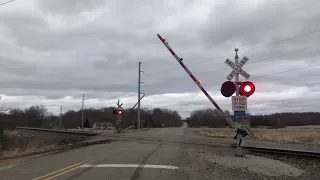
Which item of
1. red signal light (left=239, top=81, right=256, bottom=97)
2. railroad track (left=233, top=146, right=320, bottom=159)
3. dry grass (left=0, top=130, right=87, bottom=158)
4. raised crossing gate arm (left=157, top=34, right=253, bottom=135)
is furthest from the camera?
dry grass (left=0, top=130, right=87, bottom=158)

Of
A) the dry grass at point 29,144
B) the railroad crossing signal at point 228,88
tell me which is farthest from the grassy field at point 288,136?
the railroad crossing signal at point 228,88

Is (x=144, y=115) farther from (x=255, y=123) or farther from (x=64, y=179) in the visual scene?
(x=64, y=179)

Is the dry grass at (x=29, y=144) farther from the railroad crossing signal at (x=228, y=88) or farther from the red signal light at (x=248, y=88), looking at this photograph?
the red signal light at (x=248, y=88)

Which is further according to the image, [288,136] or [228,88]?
[288,136]

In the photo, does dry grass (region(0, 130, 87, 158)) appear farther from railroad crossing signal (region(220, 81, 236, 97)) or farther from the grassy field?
the grassy field

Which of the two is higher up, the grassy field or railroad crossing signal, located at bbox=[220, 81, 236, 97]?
railroad crossing signal, located at bbox=[220, 81, 236, 97]

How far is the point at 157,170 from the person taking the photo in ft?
43.7

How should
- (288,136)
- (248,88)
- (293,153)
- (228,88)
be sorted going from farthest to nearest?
(288,136) → (293,153) → (228,88) → (248,88)

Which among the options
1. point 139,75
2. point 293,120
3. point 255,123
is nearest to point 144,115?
point 255,123

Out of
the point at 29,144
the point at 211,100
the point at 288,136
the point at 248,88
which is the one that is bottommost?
the point at 29,144

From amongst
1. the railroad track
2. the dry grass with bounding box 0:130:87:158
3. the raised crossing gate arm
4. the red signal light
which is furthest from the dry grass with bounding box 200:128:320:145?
the red signal light

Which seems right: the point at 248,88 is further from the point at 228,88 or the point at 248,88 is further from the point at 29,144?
the point at 29,144

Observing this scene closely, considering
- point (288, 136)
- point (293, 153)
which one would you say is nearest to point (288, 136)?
point (288, 136)

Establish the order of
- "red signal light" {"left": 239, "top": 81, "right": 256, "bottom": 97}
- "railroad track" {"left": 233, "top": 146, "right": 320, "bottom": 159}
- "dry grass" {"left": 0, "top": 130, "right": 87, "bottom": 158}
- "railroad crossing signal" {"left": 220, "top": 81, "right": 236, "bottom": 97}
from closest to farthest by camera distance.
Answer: "red signal light" {"left": 239, "top": 81, "right": 256, "bottom": 97}
"railroad crossing signal" {"left": 220, "top": 81, "right": 236, "bottom": 97}
"railroad track" {"left": 233, "top": 146, "right": 320, "bottom": 159}
"dry grass" {"left": 0, "top": 130, "right": 87, "bottom": 158}
